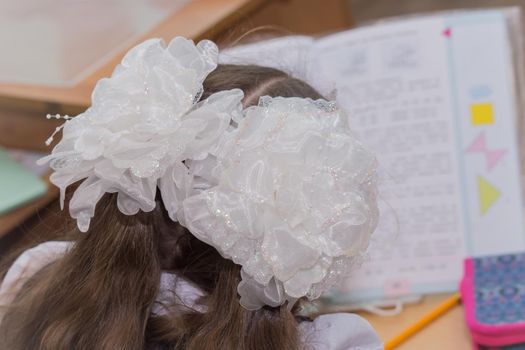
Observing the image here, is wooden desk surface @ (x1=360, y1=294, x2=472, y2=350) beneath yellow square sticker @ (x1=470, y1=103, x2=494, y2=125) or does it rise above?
beneath

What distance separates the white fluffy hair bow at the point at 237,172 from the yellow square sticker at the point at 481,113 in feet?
1.21

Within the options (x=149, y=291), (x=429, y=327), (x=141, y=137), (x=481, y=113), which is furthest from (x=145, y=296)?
(x=481, y=113)

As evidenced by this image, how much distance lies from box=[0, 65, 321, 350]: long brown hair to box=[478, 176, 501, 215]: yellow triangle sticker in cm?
36

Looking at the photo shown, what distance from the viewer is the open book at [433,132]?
0.94 metres

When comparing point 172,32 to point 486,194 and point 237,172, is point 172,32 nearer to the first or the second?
point 486,194

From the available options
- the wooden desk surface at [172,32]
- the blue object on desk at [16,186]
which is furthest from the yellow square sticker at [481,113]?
the blue object on desk at [16,186]

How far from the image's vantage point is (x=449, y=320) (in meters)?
0.89

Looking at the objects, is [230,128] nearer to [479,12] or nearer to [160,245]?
[160,245]

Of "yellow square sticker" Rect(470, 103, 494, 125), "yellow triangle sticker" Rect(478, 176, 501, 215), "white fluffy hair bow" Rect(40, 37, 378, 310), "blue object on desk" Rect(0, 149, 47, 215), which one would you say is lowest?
"yellow triangle sticker" Rect(478, 176, 501, 215)

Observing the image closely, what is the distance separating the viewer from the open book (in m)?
0.94

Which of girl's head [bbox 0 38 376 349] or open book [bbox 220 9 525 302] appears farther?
open book [bbox 220 9 525 302]

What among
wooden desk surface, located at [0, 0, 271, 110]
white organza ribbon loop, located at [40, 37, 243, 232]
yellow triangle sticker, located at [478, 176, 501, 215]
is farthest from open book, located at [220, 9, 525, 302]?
white organza ribbon loop, located at [40, 37, 243, 232]

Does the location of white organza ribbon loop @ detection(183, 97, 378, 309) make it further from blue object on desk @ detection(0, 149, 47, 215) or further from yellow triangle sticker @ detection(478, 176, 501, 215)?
blue object on desk @ detection(0, 149, 47, 215)

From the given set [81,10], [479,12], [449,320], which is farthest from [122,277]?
[81,10]
